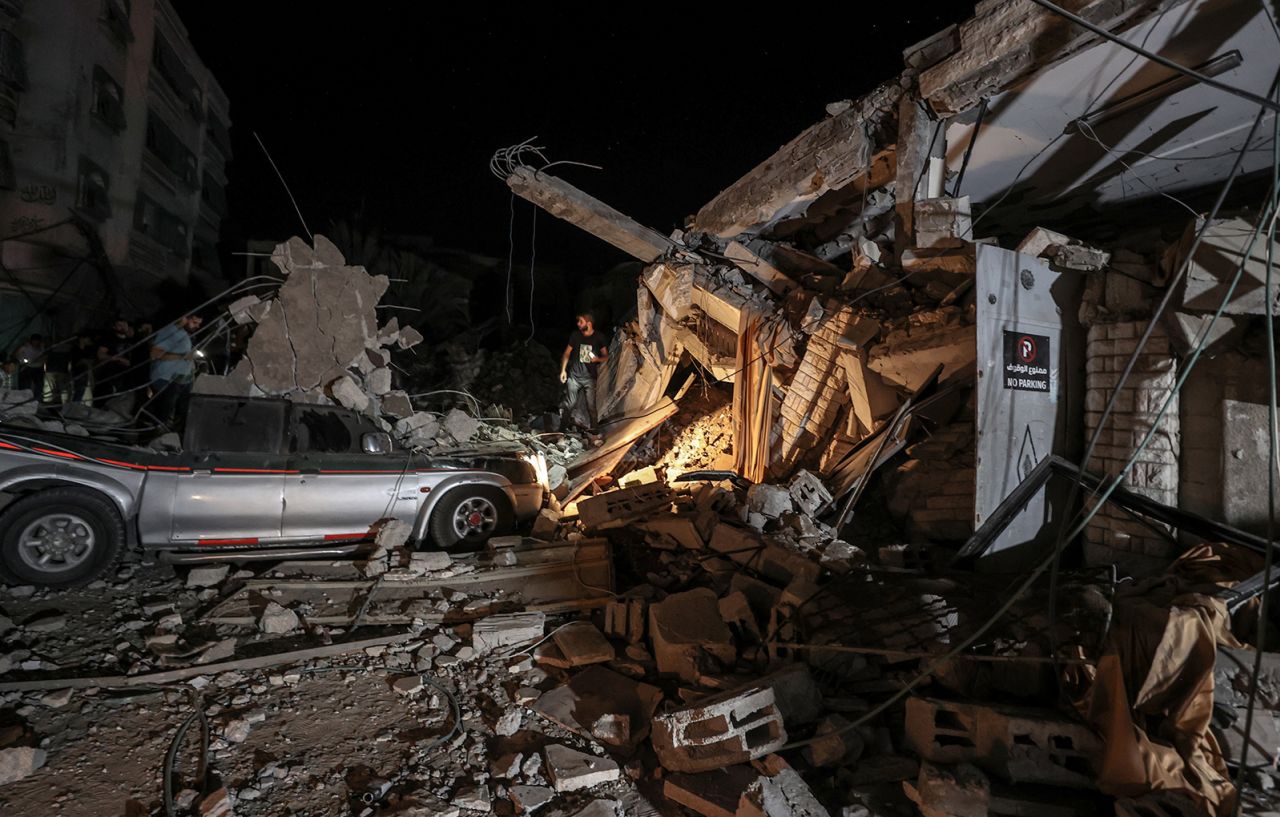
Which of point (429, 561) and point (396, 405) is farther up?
point (396, 405)

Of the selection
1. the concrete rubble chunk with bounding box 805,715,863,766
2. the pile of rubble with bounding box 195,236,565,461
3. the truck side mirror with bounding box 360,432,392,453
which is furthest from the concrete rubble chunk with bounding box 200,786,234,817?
the pile of rubble with bounding box 195,236,565,461

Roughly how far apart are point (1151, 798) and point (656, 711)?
2.20m

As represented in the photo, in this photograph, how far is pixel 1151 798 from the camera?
6.98ft

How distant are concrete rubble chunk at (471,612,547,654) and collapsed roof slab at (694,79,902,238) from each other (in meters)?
5.68

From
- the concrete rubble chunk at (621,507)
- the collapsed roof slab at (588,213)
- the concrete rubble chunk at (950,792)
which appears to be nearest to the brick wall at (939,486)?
the concrete rubble chunk at (621,507)

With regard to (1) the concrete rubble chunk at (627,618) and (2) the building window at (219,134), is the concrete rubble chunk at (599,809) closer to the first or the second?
(1) the concrete rubble chunk at (627,618)

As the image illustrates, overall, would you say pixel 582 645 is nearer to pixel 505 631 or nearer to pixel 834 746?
pixel 505 631

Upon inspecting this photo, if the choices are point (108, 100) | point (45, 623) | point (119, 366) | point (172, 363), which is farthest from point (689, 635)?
point (108, 100)

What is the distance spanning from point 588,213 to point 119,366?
22.1ft

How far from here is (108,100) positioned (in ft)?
48.5

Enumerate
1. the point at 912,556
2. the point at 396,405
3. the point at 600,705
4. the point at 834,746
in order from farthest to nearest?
the point at 396,405, the point at 912,556, the point at 600,705, the point at 834,746

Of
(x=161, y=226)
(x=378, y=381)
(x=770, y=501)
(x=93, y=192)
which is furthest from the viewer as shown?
(x=161, y=226)

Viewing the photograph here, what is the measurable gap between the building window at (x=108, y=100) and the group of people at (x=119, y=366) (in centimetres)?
1085

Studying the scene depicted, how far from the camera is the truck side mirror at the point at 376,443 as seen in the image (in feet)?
19.7
